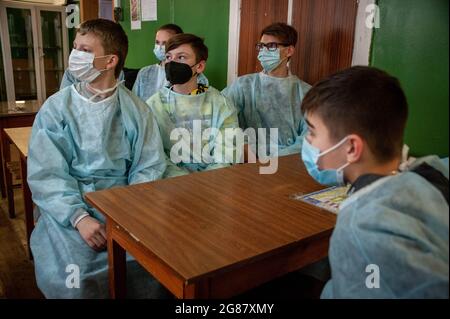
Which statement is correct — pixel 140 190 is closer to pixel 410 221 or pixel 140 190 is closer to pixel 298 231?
pixel 298 231

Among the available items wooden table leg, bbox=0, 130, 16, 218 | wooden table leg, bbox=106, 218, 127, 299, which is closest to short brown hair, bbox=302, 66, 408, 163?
wooden table leg, bbox=106, 218, 127, 299

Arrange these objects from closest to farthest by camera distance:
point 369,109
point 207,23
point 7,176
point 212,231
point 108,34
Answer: point 369,109
point 212,231
point 108,34
point 7,176
point 207,23

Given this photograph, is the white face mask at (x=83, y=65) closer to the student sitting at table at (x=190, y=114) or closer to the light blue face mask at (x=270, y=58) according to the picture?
the student sitting at table at (x=190, y=114)

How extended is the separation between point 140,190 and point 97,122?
18.2 inches

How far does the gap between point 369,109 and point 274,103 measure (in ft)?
5.36

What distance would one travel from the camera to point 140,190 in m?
1.34

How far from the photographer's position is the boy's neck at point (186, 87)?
2.07 m

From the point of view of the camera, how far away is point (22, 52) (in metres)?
6.12

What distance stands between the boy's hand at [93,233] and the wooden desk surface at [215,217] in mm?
181

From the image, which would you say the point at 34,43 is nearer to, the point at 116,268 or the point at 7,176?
the point at 7,176

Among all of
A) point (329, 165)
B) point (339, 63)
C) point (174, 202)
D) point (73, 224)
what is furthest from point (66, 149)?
point (339, 63)

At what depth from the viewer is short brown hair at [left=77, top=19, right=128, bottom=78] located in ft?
5.66

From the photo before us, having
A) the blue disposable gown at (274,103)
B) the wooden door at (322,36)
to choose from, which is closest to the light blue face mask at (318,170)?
the blue disposable gown at (274,103)

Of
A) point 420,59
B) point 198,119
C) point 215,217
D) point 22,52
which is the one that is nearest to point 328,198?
point 215,217
